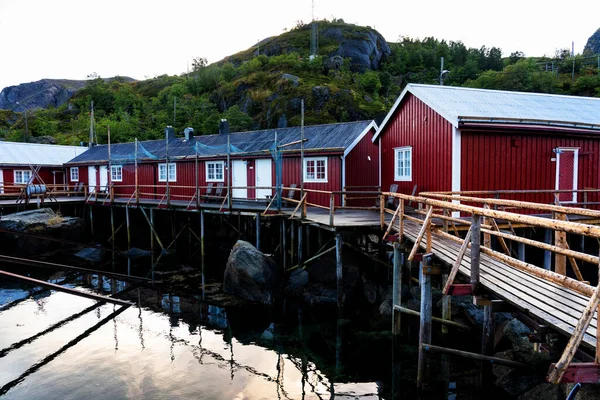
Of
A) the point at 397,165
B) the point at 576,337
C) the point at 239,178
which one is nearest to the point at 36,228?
the point at 239,178

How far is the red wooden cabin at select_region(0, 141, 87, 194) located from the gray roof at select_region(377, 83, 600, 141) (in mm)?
26447

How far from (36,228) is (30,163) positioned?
515 inches

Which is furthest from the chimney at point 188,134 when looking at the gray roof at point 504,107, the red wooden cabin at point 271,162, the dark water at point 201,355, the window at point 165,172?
the dark water at point 201,355

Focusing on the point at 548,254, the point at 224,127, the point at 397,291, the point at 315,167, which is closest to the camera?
the point at 397,291

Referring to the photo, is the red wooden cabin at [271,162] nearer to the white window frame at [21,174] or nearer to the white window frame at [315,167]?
the white window frame at [315,167]

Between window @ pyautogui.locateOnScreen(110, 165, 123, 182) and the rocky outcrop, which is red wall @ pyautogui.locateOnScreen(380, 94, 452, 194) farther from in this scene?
the rocky outcrop

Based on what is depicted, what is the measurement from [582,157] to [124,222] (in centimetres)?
2347

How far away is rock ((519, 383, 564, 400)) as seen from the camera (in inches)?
268

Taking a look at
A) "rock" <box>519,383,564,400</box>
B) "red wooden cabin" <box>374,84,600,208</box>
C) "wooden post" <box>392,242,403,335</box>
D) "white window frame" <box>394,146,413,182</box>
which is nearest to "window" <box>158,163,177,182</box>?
"white window frame" <box>394,146,413,182</box>

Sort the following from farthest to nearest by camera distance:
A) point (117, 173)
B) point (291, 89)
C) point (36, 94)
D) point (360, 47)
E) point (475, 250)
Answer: point (36, 94), point (360, 47), point (291, 89), point (117, 173), point (475, 250)

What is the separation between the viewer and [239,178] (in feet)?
72.6

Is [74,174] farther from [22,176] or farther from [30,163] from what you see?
[22,176]

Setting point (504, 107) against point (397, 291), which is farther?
point (504, 107)

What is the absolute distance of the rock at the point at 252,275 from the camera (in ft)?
46.9
